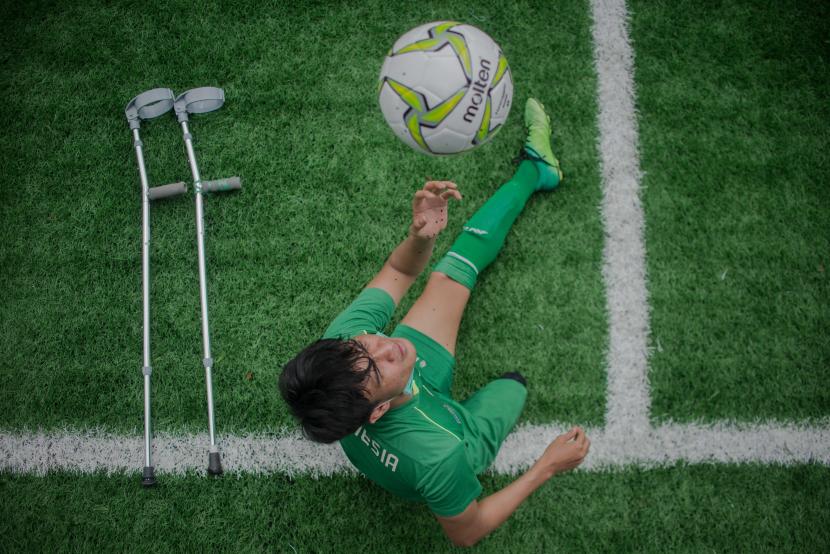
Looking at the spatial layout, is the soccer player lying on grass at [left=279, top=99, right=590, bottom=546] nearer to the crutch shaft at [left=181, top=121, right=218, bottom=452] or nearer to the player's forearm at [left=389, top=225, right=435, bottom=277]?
the player's forearm at [left=389, top=225, right=435, bottom=277]

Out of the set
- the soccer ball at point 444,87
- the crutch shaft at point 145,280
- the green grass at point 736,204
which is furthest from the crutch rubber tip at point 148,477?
the green grass at point 736,204

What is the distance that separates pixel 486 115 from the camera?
9.47 ft

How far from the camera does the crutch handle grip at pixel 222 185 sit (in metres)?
4.04

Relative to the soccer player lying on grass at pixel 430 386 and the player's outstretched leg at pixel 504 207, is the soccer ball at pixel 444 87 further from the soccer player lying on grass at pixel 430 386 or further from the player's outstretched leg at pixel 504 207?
the player's outstretched leg at pixel 504 207

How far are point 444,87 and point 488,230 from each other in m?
1.17

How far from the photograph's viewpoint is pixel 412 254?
315cm

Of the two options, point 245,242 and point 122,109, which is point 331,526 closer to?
point 245,242

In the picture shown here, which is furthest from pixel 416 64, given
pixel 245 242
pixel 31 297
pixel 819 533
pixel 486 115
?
pixel 819 533

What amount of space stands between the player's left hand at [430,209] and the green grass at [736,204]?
5.44ft

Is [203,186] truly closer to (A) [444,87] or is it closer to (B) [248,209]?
(B) [248,209]

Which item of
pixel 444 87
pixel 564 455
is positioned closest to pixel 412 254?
→ pixel 444 87

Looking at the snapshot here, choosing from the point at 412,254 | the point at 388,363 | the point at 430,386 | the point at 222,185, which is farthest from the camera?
the point at 222,185

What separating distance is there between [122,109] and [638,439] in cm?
416

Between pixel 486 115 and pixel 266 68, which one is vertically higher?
pixel 486 115
